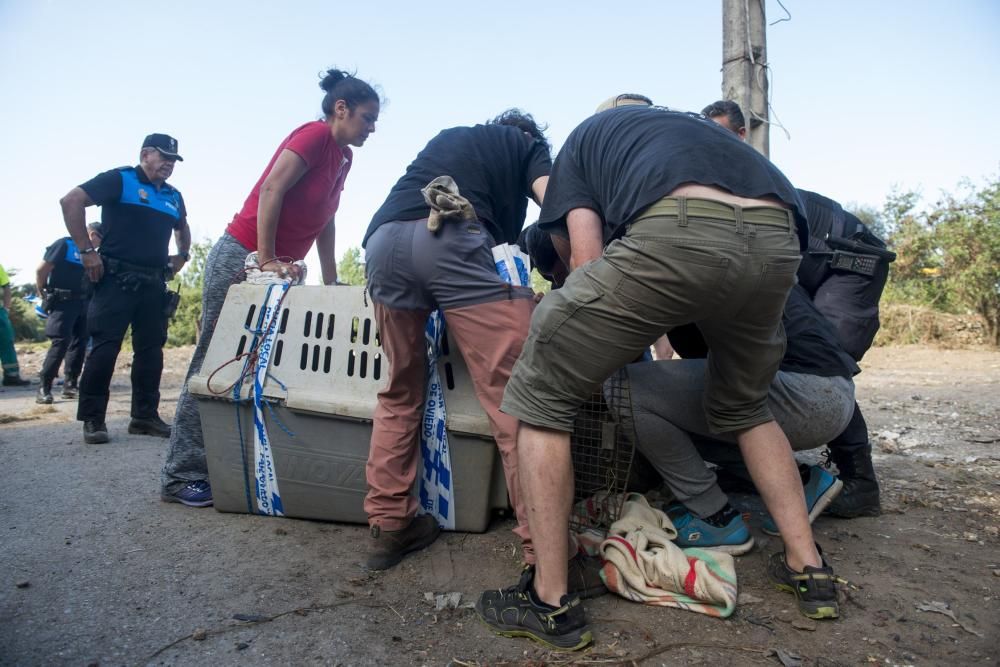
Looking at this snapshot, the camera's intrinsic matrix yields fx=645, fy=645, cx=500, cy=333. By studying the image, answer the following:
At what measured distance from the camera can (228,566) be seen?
2264mm

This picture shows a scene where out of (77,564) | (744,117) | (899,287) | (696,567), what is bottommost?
(77,564)

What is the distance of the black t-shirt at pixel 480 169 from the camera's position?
2312mm

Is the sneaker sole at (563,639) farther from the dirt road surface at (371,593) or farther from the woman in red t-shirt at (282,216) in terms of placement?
the woman in red t-shirt at (282,216)

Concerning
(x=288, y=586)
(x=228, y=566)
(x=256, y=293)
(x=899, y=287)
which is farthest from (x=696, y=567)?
(x=899, y=287)

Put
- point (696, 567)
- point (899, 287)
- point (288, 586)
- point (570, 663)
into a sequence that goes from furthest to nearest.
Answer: point (899, 287)
point (288, 586)
point (696, 567)
point (570, 663)

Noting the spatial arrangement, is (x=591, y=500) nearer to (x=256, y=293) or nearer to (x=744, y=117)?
(x=256, y=293)

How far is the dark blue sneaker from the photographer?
2889 mm

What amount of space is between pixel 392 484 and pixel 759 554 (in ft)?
4.34

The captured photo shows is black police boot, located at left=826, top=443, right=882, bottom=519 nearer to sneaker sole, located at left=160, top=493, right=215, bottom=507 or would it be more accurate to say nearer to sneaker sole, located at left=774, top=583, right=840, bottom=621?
sneaker sole, located at left=774, top=583, right=840, bottom=621

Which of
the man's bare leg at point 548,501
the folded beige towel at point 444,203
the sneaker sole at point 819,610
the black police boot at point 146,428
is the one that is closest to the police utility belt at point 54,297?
the black police boot at point 146,428

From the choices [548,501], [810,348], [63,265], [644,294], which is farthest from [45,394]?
[810,348]

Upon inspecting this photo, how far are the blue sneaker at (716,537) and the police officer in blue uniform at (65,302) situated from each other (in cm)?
673

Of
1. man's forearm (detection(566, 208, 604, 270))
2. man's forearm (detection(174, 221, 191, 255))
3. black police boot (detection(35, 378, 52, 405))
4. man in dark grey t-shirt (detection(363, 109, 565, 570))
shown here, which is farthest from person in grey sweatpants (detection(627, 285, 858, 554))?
black police boot (detection(35, 378, 52, 405))

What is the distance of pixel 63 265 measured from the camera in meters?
6.86
